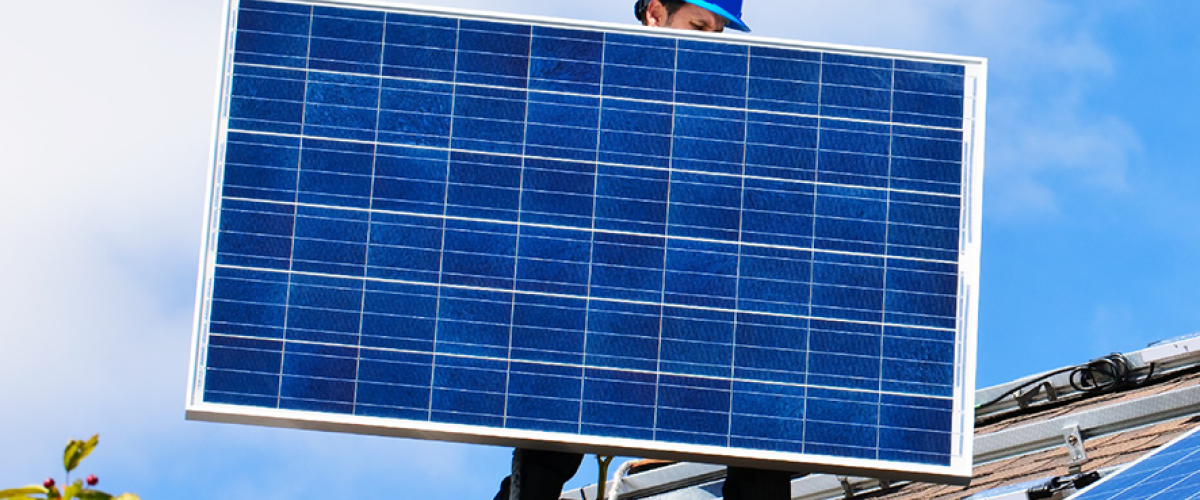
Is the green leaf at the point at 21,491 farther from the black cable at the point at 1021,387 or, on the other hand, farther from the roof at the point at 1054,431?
the black cable at the point at 1021,387

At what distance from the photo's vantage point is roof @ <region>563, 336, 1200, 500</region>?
14.8 m

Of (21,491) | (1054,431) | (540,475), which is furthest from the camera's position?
(1054,431)

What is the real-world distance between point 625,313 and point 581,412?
67 cm

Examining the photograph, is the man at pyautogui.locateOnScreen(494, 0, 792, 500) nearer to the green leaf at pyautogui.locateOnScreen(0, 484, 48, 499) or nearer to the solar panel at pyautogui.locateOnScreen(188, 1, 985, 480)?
the solar panel at pyautogui.locateOnScreen(188, 1, 985, 480)

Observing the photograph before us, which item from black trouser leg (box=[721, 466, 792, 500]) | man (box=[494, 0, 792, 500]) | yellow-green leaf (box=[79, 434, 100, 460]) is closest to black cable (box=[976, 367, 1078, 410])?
man (box=[494, 0, 792, 500])

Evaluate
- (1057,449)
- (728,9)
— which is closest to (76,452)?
(728,9)

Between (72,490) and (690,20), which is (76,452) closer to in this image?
(72,490)

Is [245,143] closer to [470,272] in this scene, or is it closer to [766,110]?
[470,272]

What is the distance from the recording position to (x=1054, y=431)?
632 inches

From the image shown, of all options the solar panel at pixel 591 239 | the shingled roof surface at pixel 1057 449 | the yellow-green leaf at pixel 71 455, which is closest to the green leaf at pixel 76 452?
the yellow-green leaf at pixel 71 455

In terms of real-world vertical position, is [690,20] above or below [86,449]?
above

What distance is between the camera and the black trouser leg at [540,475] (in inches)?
470

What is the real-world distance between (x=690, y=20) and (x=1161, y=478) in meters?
4.74

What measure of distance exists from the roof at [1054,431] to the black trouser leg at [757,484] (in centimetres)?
201
